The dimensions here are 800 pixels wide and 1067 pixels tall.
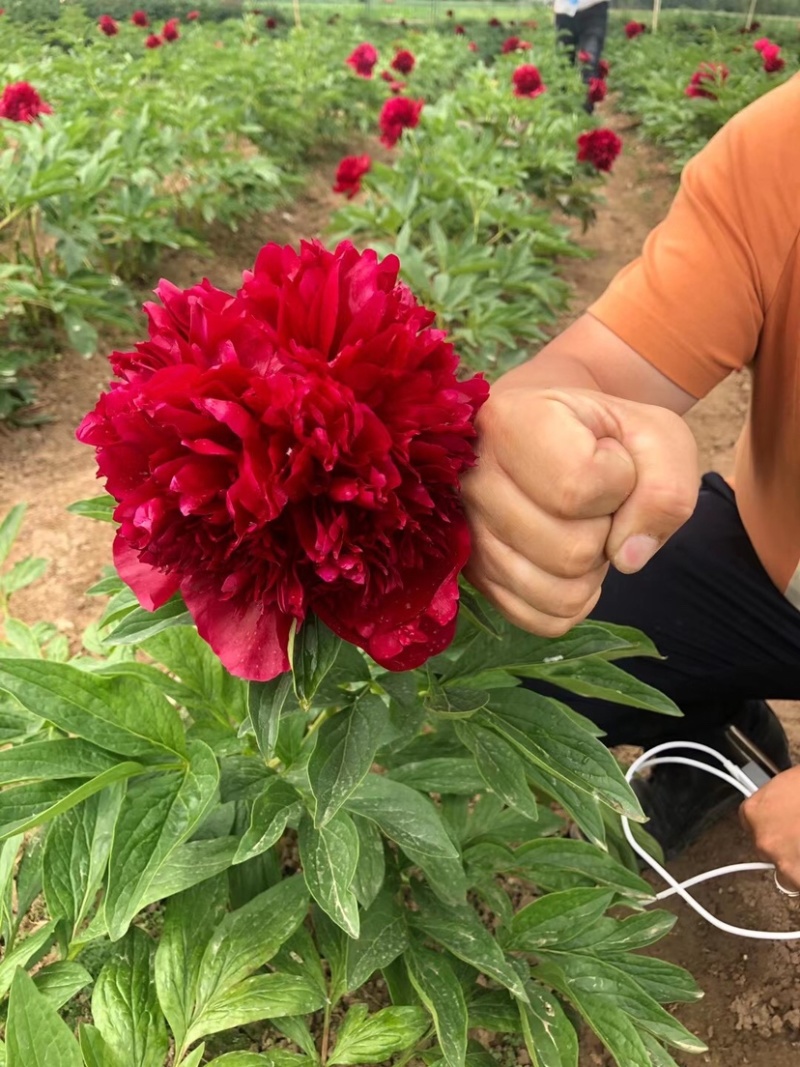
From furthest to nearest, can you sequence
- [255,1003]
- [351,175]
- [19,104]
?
[351,175]
[19,104]
[255,1003]

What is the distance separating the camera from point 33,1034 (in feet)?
2.21

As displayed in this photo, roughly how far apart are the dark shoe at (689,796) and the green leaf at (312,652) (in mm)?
1049

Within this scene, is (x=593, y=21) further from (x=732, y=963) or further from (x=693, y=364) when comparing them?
(x=732, y=963)

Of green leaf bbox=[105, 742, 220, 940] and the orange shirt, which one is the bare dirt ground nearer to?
the orange shirt

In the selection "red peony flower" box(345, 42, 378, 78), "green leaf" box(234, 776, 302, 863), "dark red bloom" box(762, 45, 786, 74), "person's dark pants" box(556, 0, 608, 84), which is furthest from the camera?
"person's dark pants" box(556, 0, 608, 84)

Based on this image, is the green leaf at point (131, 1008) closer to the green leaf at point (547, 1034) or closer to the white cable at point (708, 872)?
the green leaf at point (547, 1034)

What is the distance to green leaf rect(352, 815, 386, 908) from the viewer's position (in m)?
0.86

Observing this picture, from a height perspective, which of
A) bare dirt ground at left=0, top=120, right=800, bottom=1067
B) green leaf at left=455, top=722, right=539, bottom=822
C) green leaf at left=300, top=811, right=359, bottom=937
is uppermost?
green leaf at left=455, top=722, right=539, bottom=822

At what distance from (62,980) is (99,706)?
0.98 ft

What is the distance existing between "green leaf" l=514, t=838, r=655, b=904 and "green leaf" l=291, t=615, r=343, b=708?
55 centimetres

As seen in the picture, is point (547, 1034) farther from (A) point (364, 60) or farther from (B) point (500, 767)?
(A) point (364, 60)

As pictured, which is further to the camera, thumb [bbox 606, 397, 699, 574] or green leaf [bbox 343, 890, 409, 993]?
green leaf [bbox 343, 890, 409, 993]

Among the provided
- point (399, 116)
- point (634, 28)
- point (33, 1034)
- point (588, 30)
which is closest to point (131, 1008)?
point (33, 1034)

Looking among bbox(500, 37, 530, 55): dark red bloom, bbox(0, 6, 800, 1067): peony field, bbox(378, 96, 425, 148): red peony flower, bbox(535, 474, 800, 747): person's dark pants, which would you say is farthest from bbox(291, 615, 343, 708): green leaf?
bbox(500, 37, 530, 55): dark red bloom
